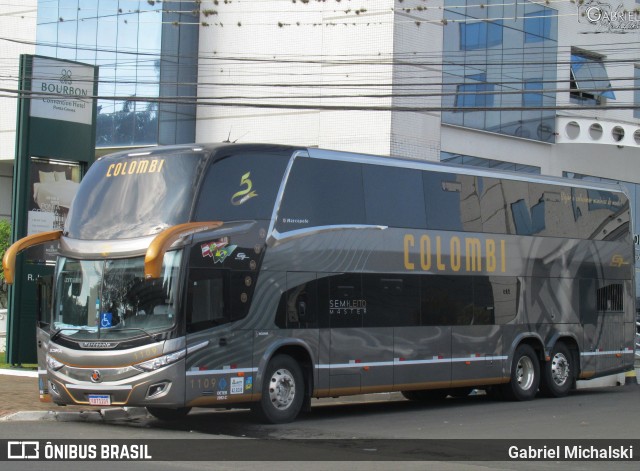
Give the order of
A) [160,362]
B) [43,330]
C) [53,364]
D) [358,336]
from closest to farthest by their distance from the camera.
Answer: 1. [160,362]
2. [53,364]
3. [43,330]
4. [358,336]

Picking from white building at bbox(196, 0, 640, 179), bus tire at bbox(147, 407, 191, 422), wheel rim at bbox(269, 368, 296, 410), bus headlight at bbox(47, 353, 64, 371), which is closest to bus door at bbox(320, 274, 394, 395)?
wheel rim at bbox(269, 368, 296, 410)

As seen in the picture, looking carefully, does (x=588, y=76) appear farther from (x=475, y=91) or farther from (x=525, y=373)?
(x=525, y=373)

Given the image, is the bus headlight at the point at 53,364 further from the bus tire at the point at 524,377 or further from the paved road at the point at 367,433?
the bus tire at the point at 524,377

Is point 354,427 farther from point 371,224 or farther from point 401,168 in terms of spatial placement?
point 401,168

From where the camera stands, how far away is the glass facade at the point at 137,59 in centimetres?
3712

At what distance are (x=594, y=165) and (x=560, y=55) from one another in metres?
4.79

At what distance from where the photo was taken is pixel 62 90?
79.9 feet

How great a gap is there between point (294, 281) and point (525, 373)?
21.8 ft

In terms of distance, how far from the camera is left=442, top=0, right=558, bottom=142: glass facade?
34.4 metres

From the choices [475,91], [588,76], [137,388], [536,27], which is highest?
[536,27]

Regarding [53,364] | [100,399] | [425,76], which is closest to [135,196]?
[53,364]

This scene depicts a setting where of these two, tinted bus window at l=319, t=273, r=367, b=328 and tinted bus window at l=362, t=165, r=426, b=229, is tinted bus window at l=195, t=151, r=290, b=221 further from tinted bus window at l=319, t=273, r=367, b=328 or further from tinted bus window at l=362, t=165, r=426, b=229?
tinted bus window at l=362, t=165, r=426, b=229

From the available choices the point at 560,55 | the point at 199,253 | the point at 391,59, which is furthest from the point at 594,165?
the point at 199,253

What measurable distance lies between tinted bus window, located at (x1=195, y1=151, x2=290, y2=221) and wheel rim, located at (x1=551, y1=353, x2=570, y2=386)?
822cm
